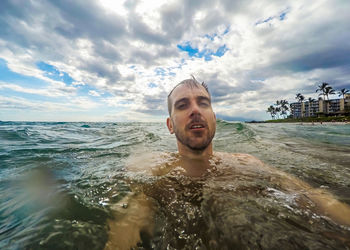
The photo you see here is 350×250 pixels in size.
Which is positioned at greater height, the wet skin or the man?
the wet skin

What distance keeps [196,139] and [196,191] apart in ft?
3.97

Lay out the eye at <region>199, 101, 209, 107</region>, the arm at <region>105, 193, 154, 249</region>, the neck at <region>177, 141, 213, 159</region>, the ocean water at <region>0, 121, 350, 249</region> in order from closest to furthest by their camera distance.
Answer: the ocean water at <region>0, 121, 350, 249</region>
the arm at <region>105, 193, 154, 249</region>
the neck at <region>177, 141, 213, 159</region>
the eye at <region>199, 101, 209, 107</region>

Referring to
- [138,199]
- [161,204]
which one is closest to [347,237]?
[161,204]

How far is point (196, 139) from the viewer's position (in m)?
3.08

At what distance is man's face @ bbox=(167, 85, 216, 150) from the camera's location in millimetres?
3070

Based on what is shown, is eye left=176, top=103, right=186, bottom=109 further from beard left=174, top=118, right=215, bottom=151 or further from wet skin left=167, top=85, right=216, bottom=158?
beard left=174, top=118, right=215, bottom=151

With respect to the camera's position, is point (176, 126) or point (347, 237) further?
point (176, 126)

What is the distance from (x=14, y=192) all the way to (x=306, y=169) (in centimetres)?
498

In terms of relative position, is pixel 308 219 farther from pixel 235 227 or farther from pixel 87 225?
pixel 87 225

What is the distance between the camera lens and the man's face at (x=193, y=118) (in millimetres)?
3070

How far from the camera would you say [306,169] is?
3.21 metres

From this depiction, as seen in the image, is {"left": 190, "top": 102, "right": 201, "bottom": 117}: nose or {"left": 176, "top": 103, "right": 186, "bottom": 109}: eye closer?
{"left": 190, "top": 102, "right": 201, "bottom": 117}: nose

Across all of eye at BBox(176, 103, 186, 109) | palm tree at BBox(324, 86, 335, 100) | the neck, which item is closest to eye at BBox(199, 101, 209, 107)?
eye at BBox(176, 103, 186, 109)

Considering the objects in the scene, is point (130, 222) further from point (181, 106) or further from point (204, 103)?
point (204, 103)
